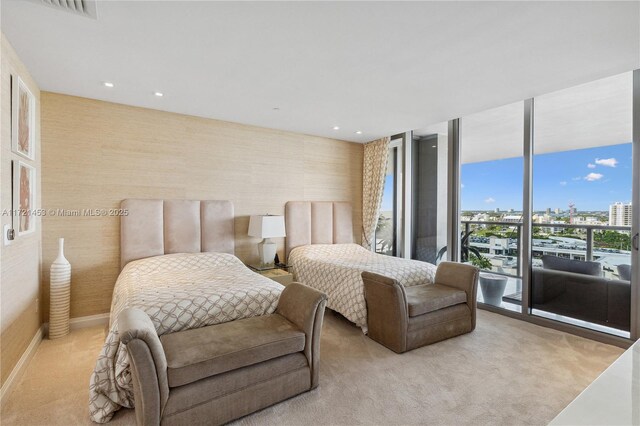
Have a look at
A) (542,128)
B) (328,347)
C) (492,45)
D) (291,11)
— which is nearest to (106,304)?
(328,347)

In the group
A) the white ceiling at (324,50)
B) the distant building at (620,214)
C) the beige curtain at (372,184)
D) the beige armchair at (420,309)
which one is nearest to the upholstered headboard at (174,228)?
the white ceiling at (324,50)

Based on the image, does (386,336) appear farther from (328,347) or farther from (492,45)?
(492,45)

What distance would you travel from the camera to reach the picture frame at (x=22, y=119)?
2.33 m

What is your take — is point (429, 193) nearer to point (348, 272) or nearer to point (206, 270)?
point (348, 272)

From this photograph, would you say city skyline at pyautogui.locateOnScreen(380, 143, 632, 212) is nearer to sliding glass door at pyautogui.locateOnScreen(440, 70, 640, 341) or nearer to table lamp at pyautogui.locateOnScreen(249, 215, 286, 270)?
sliding glass door at pyautogui.locateOnScreen(440, 70, 640, 341)

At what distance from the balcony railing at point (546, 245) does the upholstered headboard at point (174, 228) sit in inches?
127

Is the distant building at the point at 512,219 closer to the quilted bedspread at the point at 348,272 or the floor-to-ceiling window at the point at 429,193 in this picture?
the floor-to-ceiling window at the point at 429,193

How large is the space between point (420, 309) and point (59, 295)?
346 centimetres

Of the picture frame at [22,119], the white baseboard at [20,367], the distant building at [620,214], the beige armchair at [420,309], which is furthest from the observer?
the distant building at [620,214]

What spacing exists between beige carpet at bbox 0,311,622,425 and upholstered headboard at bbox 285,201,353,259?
178 cm

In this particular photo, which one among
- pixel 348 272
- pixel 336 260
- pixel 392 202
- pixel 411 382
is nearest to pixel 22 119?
pixel 348 272

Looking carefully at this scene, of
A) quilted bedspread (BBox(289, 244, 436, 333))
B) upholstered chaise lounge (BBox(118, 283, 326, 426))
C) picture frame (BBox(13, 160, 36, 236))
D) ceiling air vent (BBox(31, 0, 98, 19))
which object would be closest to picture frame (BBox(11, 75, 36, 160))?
picture frame (BBox(13, 160, 36, 236))

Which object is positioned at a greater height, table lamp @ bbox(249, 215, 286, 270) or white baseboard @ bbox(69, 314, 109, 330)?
table lamp @ bbox(249, 215, 286, 270)

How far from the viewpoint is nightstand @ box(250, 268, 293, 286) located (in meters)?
3.79
